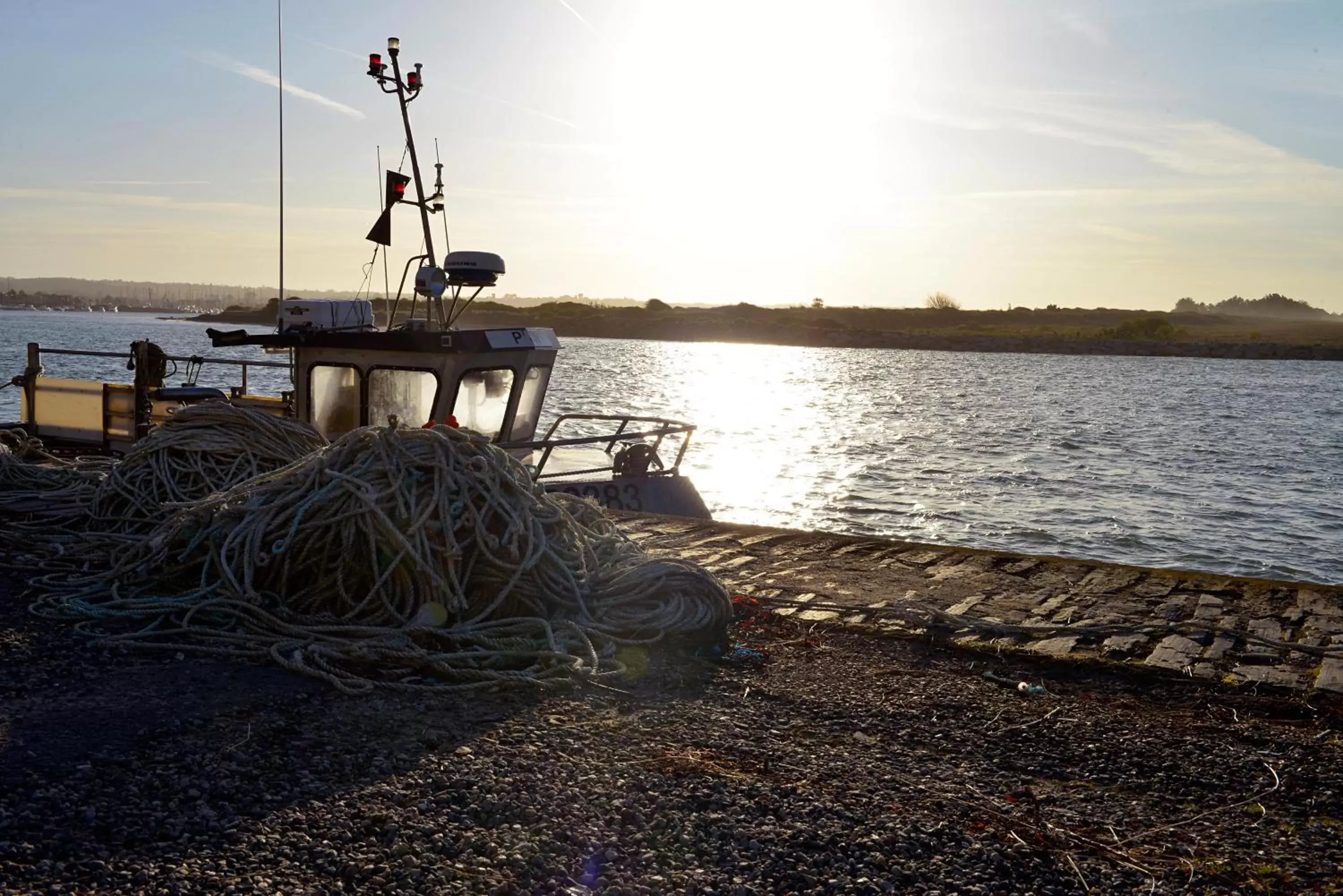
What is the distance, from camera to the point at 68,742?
3934 mm

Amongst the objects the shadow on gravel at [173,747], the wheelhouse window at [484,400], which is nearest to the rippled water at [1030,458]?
the wheelhouse window at [484,400]

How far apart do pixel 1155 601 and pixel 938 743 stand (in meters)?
3.14

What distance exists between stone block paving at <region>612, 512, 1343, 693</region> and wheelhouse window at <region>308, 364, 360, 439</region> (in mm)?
2813

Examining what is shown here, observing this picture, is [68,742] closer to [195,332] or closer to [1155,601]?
[1155,601]

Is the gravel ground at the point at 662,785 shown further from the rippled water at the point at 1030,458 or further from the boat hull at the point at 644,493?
the rippled water at the point at 1030,458

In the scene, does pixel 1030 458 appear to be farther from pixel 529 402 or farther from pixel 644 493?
pixel 529 402

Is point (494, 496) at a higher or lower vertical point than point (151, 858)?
higher

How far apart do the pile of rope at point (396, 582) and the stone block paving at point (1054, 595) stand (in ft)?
4.29

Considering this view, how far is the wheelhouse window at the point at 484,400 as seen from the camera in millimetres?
9922

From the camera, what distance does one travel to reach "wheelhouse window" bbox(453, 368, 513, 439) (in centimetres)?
992

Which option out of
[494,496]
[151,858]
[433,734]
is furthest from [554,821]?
[494,496]

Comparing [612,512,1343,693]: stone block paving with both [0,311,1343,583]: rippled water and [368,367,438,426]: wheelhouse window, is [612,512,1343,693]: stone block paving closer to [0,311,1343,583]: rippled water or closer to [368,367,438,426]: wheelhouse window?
[368,367,438,426]: wheelhouse window

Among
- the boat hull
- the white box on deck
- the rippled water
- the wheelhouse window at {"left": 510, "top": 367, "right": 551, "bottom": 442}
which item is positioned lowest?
the rippled water

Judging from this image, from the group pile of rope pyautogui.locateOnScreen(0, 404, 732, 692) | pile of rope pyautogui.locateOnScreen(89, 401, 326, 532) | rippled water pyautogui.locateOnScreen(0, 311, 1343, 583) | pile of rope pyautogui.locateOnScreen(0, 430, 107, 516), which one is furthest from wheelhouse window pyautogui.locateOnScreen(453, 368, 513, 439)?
rippled water pyautogui.locateOnScreen(0, 311, 1343, 583)
